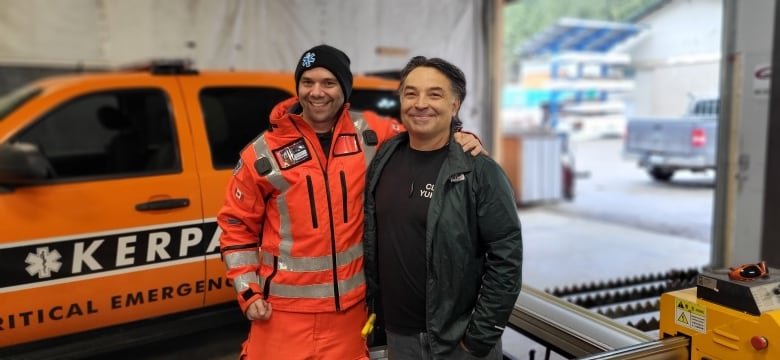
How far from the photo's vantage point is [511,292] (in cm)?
179

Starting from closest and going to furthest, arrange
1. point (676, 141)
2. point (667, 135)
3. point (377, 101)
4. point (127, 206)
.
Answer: point (127, 206)
point (377, 101)
point (676, 141)
point (667, 135)

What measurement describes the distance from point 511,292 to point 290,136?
0.90 meters

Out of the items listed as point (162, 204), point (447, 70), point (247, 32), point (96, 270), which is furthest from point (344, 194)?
point (247, 32)

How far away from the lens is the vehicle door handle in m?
3.02

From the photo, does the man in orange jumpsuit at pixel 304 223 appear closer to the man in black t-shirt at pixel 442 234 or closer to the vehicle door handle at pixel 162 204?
the man in black t-shirt at pixel 442 234

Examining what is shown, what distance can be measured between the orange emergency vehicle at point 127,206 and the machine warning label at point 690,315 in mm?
2253

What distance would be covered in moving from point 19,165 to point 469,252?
6.61 ft

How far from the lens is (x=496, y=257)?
181 centimetres

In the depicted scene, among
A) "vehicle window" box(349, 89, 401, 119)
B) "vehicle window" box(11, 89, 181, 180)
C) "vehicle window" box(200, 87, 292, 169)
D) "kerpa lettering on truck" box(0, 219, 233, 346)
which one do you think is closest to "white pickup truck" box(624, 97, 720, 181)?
"vehicle window" box(349, 89, 401, 119)

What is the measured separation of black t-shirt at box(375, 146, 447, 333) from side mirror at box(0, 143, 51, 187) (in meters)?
1.67

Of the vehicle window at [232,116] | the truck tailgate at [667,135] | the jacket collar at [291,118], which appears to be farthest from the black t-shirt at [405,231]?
the truck tailgate at [667,135]

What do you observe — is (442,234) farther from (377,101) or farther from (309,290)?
(377,101)

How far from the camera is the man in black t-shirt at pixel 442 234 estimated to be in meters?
1.80

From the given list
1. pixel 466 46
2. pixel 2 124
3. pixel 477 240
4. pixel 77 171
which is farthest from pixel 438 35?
pixel 477 240
